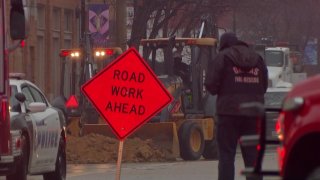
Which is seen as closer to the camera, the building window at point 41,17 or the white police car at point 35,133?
the white police car at point 35,133

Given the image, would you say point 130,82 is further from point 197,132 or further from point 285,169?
point 197,132

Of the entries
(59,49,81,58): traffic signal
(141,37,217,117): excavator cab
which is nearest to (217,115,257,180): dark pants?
(141,37,217,117): excavator cab

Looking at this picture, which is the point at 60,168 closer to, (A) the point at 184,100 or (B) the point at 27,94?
(B) the point at 27,94

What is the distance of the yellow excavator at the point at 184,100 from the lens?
24688 mm

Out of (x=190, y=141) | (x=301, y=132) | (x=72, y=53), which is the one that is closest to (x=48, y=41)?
(x=72, y=53)

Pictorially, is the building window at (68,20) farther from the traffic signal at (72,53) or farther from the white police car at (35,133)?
the white police car at (35,133)

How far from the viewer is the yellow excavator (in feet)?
81.0

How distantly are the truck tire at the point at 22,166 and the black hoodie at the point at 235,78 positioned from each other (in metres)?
3.38

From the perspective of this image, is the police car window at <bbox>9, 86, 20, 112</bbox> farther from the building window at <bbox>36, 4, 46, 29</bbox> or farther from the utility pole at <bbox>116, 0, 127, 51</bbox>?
the building window at <bbox>36, 4, 46, 29</bbox>

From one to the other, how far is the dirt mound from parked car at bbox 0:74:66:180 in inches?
282

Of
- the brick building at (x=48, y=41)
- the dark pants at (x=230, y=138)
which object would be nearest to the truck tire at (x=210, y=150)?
the brick building at (x=48, y=41)

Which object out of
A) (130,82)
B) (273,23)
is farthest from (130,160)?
(273,23)

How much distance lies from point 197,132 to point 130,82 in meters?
11.3

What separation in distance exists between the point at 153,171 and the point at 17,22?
793 centimetres
